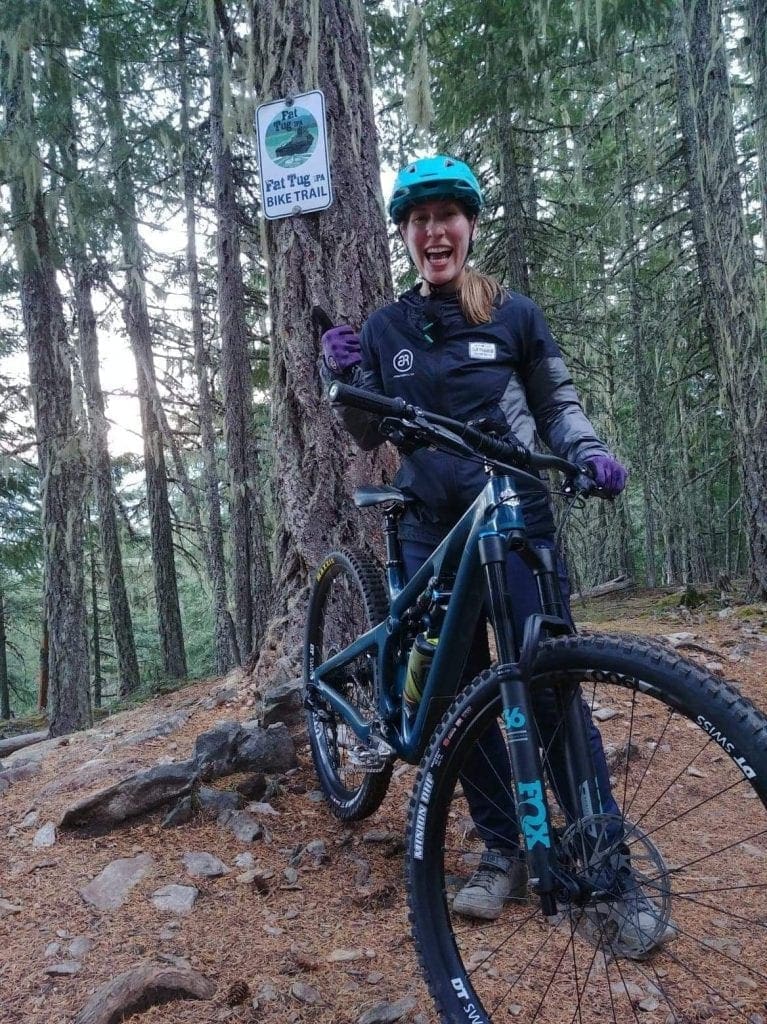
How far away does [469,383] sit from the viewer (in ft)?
8.63

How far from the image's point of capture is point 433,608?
101 inches

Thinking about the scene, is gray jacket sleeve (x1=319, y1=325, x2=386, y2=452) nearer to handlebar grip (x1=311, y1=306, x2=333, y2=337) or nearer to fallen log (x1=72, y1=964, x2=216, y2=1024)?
handlebar grip (x1=311, y1=306, x2=333, y2=337)

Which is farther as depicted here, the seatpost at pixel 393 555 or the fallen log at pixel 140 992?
the seatpost at pixel 393 555

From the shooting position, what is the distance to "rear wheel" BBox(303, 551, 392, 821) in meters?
3.10

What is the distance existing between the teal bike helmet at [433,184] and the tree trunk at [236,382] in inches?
297

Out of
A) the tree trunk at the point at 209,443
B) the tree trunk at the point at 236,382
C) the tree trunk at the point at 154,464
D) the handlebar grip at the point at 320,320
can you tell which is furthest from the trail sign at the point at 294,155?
the tree trunk at the point at 209,443

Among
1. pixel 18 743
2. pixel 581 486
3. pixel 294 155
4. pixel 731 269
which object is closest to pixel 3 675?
pixel 18 743

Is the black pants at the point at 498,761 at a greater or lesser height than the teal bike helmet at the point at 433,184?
lesser

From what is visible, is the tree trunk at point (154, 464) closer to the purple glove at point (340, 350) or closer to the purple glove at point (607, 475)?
the purple glove at point (340, 350)

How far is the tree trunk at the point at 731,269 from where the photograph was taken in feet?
25.9

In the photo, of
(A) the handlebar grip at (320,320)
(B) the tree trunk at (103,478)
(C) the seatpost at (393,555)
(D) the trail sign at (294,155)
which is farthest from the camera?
(B) the tree trunk at (103,478)

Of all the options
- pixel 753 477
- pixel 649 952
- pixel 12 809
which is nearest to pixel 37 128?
pixel 12 809

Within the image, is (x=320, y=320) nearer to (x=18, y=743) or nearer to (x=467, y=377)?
(x=467, y=377)

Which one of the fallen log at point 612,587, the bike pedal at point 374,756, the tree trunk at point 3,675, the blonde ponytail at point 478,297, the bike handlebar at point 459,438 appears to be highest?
the blonde ponytail at point 478,297
